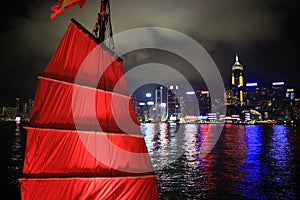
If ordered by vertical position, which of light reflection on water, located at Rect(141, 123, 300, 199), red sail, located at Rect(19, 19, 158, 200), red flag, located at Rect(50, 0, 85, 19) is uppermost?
red flag, located at Rect(50, 0, 85, 19)

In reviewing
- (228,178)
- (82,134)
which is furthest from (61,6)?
(228,178)

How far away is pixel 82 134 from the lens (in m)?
8.16

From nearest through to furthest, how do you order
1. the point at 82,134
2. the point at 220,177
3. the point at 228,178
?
1. the point at 82,134
2. the point at 228,178
3. the point at 220,177

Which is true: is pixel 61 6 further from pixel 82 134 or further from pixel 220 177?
pixel 220 177

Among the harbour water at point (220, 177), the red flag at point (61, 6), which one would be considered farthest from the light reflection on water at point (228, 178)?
the red flag at point (61, 6)

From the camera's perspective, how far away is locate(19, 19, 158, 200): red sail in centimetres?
789

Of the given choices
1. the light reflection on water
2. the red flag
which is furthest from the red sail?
the light reflection on water

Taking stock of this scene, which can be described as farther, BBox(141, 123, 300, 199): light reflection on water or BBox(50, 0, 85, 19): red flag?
BBox(141, 123, 300, 199): light reflection on water

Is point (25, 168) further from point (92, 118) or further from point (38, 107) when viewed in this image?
point (92, 118)

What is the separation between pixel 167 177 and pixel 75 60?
1795 cm

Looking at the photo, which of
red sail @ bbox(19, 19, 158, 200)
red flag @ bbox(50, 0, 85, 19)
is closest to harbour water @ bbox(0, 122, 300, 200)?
red sail @ bbox(19, 19, 158, 200)

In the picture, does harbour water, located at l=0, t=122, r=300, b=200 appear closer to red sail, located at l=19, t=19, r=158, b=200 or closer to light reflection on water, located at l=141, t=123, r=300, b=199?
light reflection on water, located at l=141, t=123, r=300, b=199

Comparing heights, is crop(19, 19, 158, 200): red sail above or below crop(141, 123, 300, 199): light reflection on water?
above

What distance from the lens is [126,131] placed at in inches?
343
